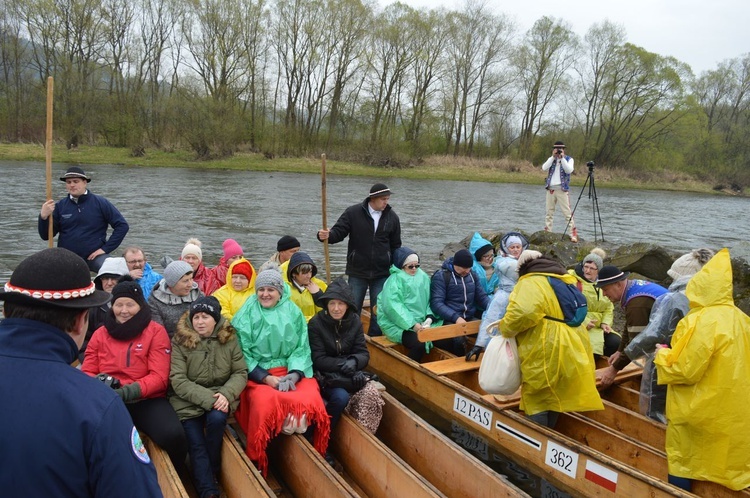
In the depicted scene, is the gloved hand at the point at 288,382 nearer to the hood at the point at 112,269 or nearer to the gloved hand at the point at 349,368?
the gloved hand at the point at 349,368

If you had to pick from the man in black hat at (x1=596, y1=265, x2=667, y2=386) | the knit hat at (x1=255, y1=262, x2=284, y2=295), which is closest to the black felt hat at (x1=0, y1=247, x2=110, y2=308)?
the knit hat at (x1=255, y1=262, x2=284, y2=295)

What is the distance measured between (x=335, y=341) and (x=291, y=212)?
1396 cm

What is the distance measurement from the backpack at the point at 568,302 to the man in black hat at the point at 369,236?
2508 mm

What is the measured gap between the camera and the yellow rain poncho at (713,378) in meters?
2.91

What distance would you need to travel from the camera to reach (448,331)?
5391mm

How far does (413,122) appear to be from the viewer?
127ft

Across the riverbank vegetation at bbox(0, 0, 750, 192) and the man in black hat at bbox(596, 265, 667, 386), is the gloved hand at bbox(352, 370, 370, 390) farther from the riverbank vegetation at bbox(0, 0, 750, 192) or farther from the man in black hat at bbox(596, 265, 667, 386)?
the riverbank vegetation at bbox(0, 0, 750, 192)

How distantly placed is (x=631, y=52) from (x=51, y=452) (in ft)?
138

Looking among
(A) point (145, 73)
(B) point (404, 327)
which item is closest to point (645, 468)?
(B) point (404, 327)

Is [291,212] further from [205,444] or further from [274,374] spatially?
[205,444]

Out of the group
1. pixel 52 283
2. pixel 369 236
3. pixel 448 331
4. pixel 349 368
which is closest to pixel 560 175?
pixel 369 236

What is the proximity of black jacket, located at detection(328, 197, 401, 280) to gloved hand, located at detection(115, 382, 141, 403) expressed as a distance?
9.26 ft

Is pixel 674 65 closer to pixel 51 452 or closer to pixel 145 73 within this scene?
pixel 145 73

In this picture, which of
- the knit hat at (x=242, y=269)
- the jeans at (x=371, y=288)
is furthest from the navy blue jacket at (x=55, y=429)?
the jeans at (x=371, y=288)
